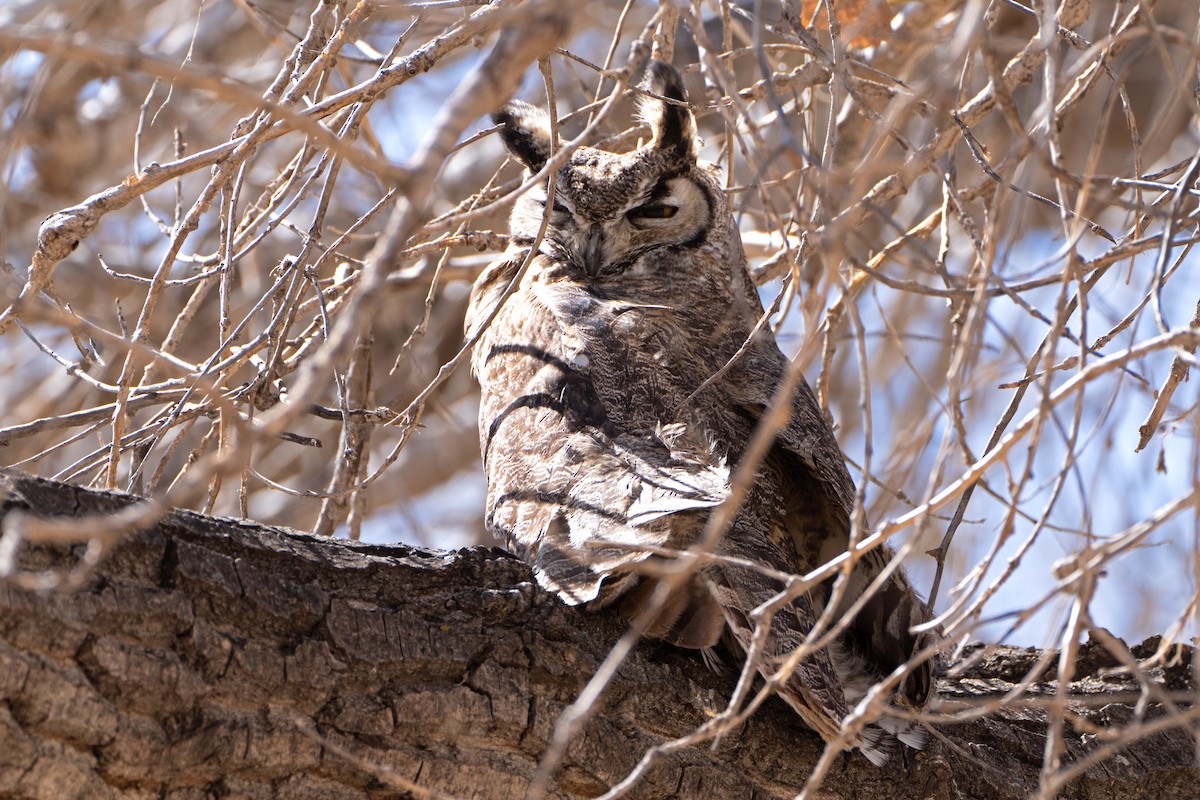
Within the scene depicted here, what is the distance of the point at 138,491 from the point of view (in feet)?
8.66

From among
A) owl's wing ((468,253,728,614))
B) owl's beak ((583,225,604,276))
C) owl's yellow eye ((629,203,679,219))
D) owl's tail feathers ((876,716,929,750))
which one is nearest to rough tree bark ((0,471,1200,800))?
owl's tail feathers ((876,716,929,750))

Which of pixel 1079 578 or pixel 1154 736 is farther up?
pixel 1154 736

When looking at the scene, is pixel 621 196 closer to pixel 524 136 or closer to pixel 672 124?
pixel 672 124

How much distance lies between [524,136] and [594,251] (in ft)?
1.45

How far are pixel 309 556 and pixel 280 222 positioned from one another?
0.76 m

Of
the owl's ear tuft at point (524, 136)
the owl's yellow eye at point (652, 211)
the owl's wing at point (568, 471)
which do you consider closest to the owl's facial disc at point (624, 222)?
the owl's yellow eye at point (652, 211)

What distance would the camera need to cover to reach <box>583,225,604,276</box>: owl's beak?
11.3 feet

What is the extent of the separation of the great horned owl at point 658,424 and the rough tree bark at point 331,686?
0.12 metres

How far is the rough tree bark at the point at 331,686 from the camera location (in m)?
1.76

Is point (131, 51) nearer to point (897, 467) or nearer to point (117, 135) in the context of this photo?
point (897, 467)

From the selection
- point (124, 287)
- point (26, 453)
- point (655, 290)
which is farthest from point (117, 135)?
point (655, 290)

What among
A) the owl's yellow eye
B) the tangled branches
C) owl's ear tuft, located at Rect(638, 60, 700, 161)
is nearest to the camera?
the tangled branches

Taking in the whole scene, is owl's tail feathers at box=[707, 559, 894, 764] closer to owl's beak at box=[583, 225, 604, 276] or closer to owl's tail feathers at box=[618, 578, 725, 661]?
owl's tail feathers at box=[618, 578, 725, 661]

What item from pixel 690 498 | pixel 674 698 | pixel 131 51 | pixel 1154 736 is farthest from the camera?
pixel 1154 736
